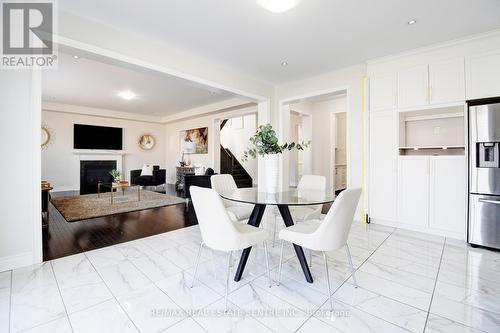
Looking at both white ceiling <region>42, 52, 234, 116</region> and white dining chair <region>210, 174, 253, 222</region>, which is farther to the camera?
white ceiling <region>42, 52, 234, 116</region>

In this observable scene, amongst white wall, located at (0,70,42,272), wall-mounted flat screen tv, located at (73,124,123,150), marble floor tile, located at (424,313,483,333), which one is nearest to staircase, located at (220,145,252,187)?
wall-mounted flat screen tv, located at (73,124,123,150)

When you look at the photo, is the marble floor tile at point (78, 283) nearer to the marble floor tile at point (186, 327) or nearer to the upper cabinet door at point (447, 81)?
the marble floor tile at point (186, 327)

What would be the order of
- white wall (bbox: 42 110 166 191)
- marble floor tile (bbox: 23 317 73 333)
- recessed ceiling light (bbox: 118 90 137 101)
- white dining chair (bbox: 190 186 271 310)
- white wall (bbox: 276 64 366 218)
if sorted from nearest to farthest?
marble floor tile (bbox: 23 317 73 333) → white dining chair (bbox: 190 186 271 310) → white wall (bbox: 276 64 366 218) → recessed ceiling light (bbox: 118 90 137 101) → white wall (bbox: 42 110 166 191)

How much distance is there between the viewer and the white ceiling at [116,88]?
422 centimetres

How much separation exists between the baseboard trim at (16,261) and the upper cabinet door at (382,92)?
4.81 meters

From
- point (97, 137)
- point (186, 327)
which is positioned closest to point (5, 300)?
point (186, 327)

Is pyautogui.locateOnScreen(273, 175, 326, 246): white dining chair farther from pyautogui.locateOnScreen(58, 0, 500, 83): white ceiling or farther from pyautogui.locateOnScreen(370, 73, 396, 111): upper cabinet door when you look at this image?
pyautogui.locateOnScreen(58, 0, 500, 83): white ceiling

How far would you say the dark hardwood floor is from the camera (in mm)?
2827

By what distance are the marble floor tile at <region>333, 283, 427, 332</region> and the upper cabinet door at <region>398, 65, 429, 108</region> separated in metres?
2.85

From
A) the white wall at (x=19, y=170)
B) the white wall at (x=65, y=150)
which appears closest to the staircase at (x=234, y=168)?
the white wall at (x=65, y=150)

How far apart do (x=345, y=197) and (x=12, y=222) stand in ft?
10.1

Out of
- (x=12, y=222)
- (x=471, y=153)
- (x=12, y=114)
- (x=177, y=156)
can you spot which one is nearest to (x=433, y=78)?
(x=471, y=153)

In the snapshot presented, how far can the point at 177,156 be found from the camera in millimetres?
9258

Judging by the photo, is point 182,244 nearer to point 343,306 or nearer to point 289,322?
point 289,322
